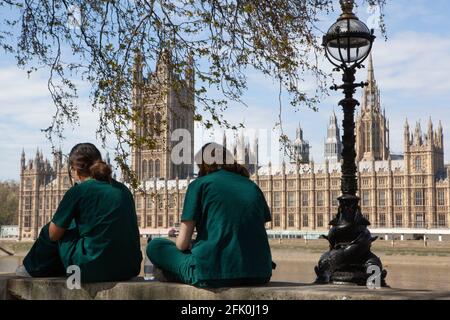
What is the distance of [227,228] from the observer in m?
2.88

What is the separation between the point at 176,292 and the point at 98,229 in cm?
55

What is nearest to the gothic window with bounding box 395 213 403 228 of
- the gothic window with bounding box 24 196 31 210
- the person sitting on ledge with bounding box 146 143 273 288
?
the gothic window with bounding box 24 196 31 210

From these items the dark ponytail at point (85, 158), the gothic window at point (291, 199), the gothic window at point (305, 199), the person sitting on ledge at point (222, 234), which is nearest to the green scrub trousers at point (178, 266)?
the person sitting on ledge at point (222, 234)

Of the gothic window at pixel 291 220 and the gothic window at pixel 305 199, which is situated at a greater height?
the gothic window at pixel 305 199

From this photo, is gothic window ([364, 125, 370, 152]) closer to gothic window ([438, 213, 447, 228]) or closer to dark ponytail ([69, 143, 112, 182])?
gothic window ([438, 213, 447, 228])

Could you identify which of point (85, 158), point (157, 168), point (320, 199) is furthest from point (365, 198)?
point (85, 158)

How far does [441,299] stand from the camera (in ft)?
7.66

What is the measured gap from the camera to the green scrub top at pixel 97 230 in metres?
3.16

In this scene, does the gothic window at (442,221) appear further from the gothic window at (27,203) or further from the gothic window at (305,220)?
the gothic window at (27,203)

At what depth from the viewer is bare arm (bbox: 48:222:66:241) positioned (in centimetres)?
321

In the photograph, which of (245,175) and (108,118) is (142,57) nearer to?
(108,118)

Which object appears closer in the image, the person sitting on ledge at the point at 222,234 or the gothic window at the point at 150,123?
the person sitting on ledge at the point at 222,234
